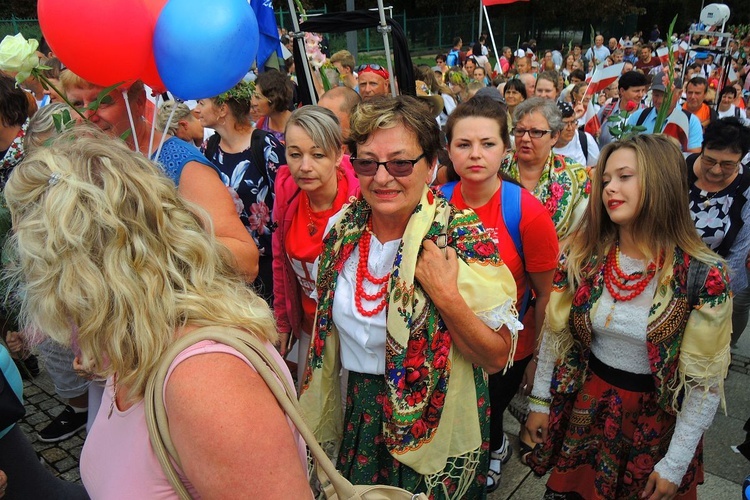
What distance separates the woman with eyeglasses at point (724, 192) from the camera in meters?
3.26

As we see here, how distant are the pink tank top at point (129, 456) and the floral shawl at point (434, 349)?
54 centimetres

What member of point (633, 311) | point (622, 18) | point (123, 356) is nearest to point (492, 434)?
point (633, 311)

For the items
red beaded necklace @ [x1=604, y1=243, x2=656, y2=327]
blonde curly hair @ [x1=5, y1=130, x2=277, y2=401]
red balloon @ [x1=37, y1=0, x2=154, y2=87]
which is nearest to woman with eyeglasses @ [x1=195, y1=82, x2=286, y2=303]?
red balloon @ [x1=37, y1=0, x2=154, y2=87]

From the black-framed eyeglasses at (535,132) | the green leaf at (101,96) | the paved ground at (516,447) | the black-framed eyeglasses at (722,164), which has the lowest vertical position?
the paved ground at (516,447)

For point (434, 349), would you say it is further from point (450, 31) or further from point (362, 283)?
point (450, 31)

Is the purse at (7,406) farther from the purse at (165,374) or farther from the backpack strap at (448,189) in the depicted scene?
the backpack strap at (448,189)

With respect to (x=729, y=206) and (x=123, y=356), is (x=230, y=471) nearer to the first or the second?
(x=123, y=356)

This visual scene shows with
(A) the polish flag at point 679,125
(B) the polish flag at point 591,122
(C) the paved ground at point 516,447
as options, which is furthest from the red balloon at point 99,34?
(B) the polish flag at point 591,122

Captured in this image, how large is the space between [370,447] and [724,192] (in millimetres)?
2846

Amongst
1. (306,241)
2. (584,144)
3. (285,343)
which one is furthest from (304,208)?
(584,144)

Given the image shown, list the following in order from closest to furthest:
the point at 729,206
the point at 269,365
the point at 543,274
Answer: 1. the point at 269,365
2. the point at 543,274
3. the point at 729,206

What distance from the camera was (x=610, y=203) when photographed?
2068 mm

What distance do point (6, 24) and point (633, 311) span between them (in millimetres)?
19339

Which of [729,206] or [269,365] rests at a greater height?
[269,365]
